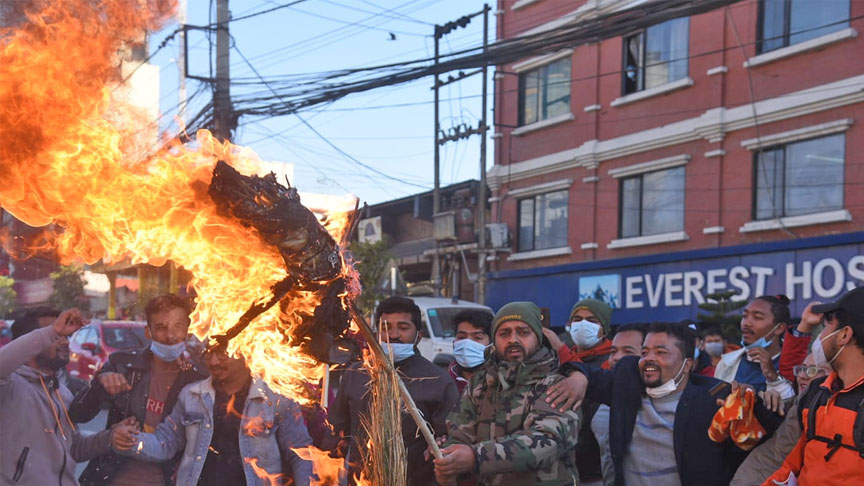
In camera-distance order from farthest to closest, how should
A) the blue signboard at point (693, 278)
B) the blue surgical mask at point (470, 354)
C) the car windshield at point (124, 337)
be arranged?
the car windshield at point (124, 337) < the blue signboard at point (693, 278) < the blue surgical mask at point (470, 354)

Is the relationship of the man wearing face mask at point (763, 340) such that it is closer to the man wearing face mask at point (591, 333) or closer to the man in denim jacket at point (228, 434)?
the man wearing face mask at point (591, 333)

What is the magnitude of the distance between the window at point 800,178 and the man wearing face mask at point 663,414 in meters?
11.1

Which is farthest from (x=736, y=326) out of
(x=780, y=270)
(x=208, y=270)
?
(x=208, y=270)

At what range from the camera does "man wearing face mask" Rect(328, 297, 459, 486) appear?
4711 millimetres

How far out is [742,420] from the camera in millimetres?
3902

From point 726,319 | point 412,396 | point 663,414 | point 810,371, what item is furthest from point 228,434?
point 726,319

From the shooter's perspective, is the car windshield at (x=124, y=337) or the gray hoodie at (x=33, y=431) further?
the car windshield at (x=124, y=337)

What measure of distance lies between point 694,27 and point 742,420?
14.3m

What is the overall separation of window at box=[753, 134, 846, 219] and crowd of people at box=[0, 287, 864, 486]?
982 centimetres

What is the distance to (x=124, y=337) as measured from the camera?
47.3 ft

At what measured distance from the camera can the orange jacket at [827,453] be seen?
10.9ft

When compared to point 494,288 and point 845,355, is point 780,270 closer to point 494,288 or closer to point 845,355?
point 494,288

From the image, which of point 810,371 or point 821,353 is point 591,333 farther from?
point 821,353

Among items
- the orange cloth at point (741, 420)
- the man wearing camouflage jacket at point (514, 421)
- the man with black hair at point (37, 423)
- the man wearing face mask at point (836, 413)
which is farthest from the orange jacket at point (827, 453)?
the man with black hair at point (37, 423)
